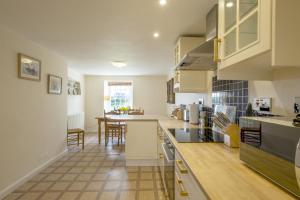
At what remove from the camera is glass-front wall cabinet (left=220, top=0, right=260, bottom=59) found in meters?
0.96

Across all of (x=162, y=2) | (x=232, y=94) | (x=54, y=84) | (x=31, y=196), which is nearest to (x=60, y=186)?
(x=31, y=196)

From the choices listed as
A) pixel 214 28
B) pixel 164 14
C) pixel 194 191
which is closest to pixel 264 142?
pixel 194 191

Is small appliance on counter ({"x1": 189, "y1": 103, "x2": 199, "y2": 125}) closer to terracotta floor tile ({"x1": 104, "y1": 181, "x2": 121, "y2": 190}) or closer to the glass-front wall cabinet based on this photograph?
terracotta floor tile ({"x1": 104, "y1": 181, "x2": 121, "y2": 190})

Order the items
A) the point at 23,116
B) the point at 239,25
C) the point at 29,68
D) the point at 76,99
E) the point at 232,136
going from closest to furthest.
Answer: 1. the point at 239,25
2. the point at 232,136
3. the point at 23,116
4. the point at 29,68
5. the point at 76,99

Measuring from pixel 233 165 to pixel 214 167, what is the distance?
134 millimetres

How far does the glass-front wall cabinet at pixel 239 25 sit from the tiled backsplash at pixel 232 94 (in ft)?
2.08

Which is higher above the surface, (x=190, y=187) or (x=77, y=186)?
(x=190, y=187)

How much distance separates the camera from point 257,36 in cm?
90

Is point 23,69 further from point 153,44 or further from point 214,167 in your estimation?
point 214,167

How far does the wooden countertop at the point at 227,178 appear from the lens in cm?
80

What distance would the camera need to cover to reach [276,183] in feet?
2.89

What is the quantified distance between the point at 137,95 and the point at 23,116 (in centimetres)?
480

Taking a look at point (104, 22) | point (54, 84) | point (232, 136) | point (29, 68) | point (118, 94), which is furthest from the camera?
point (118, 94)

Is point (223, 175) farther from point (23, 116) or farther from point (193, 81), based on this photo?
point (23, 116)
